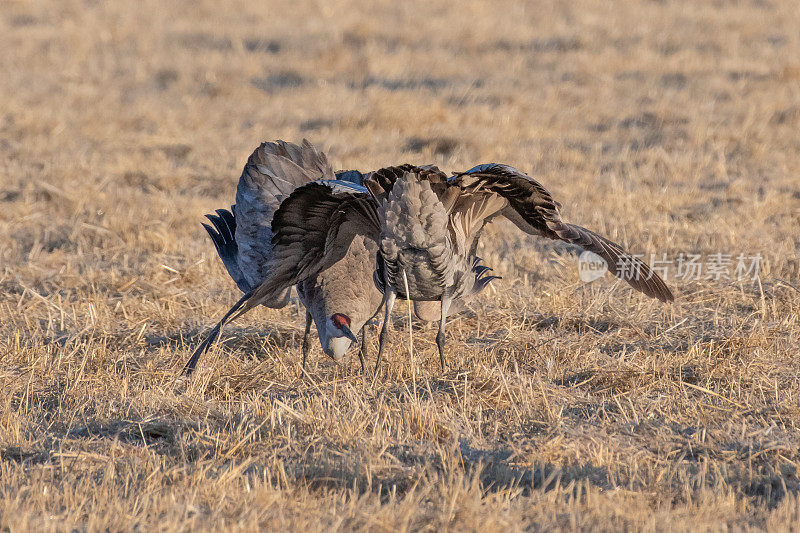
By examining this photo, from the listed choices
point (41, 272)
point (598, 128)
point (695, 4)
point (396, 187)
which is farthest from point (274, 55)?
point (396, 187)

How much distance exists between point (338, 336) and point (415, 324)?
1010 millimetres

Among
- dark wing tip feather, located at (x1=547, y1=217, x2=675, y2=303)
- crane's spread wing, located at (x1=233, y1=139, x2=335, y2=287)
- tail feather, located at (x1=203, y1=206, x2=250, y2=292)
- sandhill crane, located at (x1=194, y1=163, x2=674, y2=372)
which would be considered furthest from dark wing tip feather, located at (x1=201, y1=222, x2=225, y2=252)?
dark wing tip feather, located at (x1=547, y1=217, x2=675, y2=303)

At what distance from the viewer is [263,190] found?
5.49 m

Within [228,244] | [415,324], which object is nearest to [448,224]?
[415,324]

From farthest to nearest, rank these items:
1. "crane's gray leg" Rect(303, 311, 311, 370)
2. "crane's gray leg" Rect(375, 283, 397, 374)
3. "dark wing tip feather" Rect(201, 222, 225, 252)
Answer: "dark wing tip feather" Rect(201, 222, 225, 252)
"crane's gray leg" Rect(303, 311, 311, 370)
"crane's gray leg" Rect(375, 283, 397, 374)

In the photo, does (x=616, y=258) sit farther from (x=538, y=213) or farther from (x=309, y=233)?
(x=309, y=233)

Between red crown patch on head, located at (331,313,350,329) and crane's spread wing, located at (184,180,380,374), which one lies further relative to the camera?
red crown patch on head, located at (331,313,350,329)

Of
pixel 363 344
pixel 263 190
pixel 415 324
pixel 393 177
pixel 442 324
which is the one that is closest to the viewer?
pixel 393 177

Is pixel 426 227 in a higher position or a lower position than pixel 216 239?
higher

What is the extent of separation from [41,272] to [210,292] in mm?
1230

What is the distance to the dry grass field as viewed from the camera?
3383 millimetres

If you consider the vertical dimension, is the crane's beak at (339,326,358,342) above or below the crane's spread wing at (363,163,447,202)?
below

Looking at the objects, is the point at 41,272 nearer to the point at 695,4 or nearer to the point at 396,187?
the point at 396,187

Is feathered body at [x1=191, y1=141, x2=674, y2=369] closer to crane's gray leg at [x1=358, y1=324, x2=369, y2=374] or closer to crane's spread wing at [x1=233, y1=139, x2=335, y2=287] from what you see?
crane's gray leg at [x1=358, y1=324, x2=369, y2=374]
